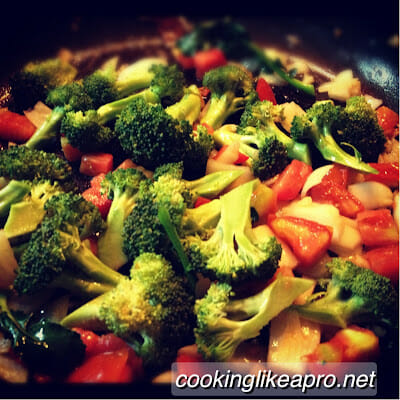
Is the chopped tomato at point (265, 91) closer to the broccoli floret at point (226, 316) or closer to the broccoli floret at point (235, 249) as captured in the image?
the broccoli floret at point (235, 249)

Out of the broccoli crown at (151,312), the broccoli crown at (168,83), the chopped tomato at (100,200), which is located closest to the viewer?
the broccoli crown at (151,312)

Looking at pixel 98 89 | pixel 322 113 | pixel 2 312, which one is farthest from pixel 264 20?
pixel 2 312

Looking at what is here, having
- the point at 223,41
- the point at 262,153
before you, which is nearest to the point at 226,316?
the point at 262,153

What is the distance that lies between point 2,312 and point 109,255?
428 mm

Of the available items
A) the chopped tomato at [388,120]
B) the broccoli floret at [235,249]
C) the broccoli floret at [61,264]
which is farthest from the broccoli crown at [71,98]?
the chopped tomato at [388,120]

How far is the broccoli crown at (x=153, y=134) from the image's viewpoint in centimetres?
195

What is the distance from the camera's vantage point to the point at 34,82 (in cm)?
237

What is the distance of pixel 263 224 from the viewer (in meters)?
1.87

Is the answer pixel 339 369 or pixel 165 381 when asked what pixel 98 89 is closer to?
pixel 165 381

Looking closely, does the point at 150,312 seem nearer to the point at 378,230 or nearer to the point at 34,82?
the point at 378,230

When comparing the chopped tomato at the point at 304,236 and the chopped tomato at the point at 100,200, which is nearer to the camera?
the chopped tomato at the point at 304,236

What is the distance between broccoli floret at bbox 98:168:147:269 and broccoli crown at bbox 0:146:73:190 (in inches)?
9.1

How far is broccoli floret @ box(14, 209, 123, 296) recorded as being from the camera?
63.0 inches

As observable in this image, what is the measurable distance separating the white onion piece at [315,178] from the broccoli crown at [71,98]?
1131 millimetres
